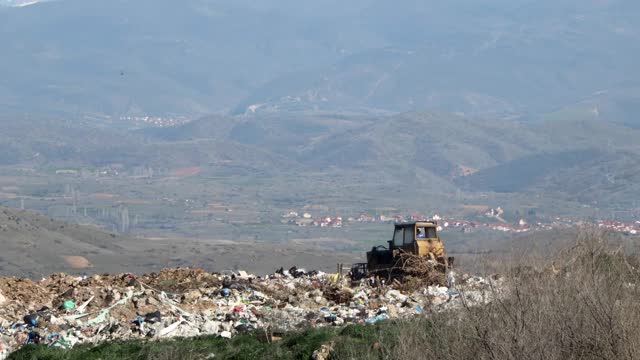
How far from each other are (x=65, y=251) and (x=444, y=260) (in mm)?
53125

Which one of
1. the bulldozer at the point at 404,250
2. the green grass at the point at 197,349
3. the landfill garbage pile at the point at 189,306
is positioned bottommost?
the green grass at the point at 197,349

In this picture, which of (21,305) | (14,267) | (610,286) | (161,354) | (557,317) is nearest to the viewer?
(557,317)

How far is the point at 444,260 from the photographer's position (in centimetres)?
2970

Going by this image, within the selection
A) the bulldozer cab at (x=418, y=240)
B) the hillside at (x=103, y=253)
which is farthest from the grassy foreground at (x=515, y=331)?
the hillside at (x=103, y=253)

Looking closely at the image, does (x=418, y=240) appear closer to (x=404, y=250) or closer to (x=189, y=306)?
(x=404, y=250)

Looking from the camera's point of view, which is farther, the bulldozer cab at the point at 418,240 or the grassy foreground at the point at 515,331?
the bulldozer cab at the point at 418,240

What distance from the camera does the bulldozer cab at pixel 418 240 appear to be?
3112 cm

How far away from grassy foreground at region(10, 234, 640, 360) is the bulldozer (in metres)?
8.60

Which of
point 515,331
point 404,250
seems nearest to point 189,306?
point 404,250

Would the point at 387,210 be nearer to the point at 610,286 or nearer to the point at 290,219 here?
the point at 290,219

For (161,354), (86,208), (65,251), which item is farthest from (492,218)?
(161,354)

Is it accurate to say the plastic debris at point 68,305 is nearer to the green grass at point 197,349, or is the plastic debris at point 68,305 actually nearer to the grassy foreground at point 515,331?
the green grass at point 197,349

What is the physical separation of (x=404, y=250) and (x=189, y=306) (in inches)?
299

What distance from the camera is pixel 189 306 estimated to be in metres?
25.1
